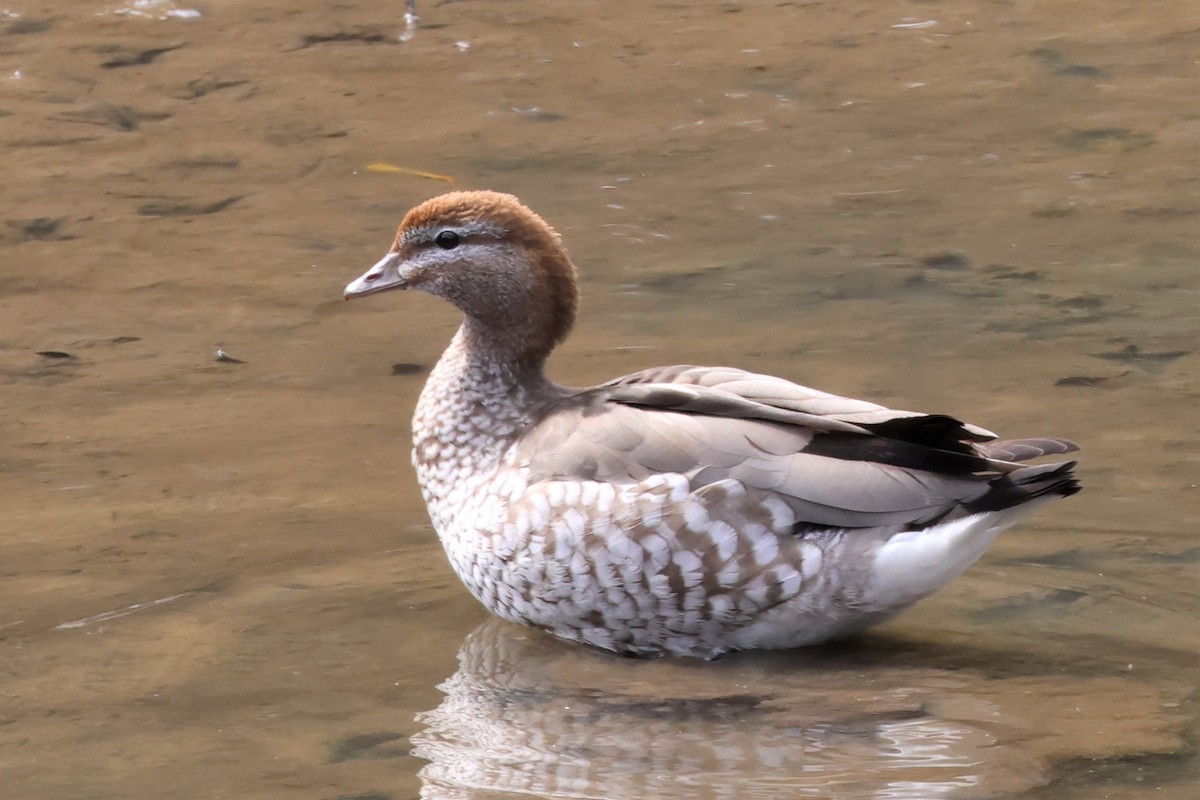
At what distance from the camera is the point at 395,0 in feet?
39.8

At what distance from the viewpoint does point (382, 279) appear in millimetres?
6273

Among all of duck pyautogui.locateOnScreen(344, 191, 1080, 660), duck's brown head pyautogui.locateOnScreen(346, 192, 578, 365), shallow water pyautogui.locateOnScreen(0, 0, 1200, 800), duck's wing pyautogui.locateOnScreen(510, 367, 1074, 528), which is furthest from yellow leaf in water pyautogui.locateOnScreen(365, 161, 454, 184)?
duck's wing pyautogui.locateOnScreen(510, 367, 1074, 528)

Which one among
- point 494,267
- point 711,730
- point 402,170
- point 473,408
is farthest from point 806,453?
point 402,170

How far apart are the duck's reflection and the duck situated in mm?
159

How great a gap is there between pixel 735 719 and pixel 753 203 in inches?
172

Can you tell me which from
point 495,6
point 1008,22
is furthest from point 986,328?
point 495,6

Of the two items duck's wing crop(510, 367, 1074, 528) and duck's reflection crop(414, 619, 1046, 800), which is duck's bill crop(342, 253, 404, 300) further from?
duck's reflection crop(414, 619, 1046, 800)

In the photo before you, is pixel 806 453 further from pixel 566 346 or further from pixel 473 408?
pixel 566 346

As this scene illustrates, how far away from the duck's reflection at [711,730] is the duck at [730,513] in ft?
0.52

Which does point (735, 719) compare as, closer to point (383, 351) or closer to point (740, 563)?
point (740, 563)

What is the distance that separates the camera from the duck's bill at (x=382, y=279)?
6.25m

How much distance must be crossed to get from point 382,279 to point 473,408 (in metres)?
0.57

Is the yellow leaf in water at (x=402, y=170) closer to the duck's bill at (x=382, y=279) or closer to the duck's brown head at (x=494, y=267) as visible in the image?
the duck's bill at (x=382, y=279)

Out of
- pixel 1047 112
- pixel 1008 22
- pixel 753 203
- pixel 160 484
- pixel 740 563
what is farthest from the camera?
pixel 1008 22
